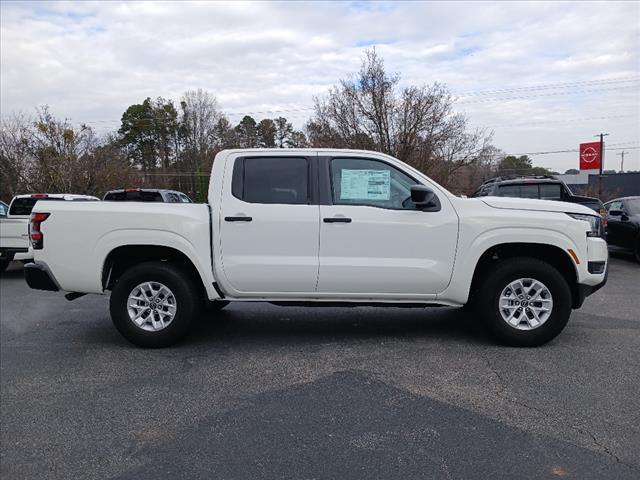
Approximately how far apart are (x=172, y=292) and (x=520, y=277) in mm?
3505

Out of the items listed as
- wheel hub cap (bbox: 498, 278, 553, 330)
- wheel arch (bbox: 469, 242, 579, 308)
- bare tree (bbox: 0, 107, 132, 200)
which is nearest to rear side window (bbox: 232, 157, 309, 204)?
wheel arch (bbox: 469, 242, 579, 308)

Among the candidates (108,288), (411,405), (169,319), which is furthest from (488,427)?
(108,288)

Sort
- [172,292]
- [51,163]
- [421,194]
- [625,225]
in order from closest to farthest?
[421,194], [172,292], [625,225], [51,163]

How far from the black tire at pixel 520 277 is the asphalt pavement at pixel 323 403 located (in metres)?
0.14

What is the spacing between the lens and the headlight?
516 centimetres

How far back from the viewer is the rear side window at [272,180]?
5.21 meters

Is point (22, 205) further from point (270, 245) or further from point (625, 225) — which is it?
point (625, 225)

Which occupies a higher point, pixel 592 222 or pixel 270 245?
pixel 592 222

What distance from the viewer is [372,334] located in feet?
18.7

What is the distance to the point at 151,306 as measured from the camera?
5277 millimetres

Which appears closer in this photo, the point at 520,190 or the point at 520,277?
the point at 520,277

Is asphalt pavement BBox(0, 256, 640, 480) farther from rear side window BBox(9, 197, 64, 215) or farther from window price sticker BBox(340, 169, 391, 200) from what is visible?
rear side window BBox(9, 197, 64, 215)

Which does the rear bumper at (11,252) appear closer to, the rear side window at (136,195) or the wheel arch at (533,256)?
the rear side window at (136,195)

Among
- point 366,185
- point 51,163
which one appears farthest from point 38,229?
point 51,163
